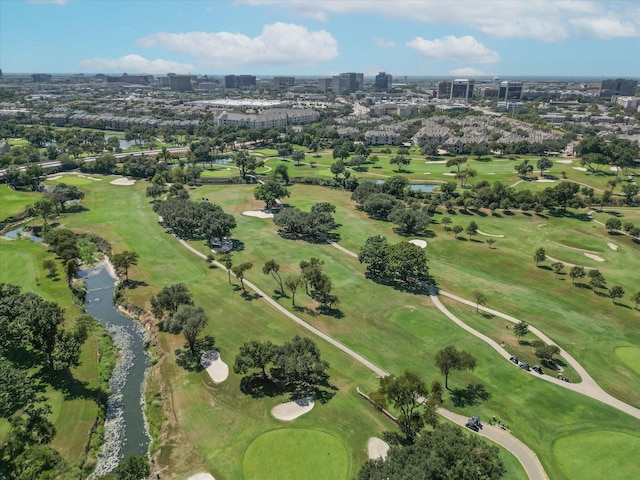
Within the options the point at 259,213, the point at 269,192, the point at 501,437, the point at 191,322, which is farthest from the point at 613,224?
the point at 191,322

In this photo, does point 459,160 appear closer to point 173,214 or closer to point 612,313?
point 612,313

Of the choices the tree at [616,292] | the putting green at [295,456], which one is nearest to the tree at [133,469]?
the putting green at [295,456]

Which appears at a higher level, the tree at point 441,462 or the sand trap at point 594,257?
the tree at point 441,462

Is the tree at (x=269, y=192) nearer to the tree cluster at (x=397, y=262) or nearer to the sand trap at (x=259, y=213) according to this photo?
the sand trap at (x=259, y=213)

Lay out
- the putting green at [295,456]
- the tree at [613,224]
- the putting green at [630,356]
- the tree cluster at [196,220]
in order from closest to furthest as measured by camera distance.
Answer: the putting green at [295,456]
the putting green at [630,356]
the tree cluster at [196,220]
the tree at [613,224]

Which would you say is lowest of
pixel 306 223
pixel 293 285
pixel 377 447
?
A: pixel 377 447

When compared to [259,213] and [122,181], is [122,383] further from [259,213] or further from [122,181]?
[122,181]

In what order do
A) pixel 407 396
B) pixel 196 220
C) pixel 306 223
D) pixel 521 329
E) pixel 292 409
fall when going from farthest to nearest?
pixel 306 223 < pixel 196 220 < pixel 521 329 < pixel 292 409 < pixel 407 396
